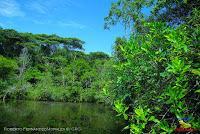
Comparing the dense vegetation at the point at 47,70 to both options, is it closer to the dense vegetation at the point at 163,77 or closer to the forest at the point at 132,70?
the forest at the point at 132,70

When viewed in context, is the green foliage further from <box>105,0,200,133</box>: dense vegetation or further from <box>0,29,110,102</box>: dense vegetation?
<box>0,29,110,102</box>: dense vegetation

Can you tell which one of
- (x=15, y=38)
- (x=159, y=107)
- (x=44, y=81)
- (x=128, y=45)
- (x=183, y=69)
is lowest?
(x=159, y=107)

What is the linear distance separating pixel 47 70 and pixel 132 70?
47.0m

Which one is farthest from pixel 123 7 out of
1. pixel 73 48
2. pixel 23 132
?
pixel 73 48

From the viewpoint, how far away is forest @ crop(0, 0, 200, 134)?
2.43 meters

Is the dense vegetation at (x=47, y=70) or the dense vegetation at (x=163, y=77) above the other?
the dense vegetation at (x=47, y=70)

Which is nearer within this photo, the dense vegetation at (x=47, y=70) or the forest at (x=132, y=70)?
the forest at (x=132, y=70)

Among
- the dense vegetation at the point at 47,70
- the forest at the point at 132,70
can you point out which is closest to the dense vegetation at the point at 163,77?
the forest at the point at 132,70

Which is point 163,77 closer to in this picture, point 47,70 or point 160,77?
point 160,77

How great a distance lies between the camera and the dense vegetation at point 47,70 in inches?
1674

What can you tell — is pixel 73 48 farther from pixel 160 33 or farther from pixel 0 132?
pixel 160 33

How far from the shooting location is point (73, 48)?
60.0m

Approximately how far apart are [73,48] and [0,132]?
46.9m

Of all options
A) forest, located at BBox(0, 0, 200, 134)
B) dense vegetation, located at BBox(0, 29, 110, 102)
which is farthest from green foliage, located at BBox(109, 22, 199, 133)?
dense vegetation, located at BBox(0, 29, 110, 102)
